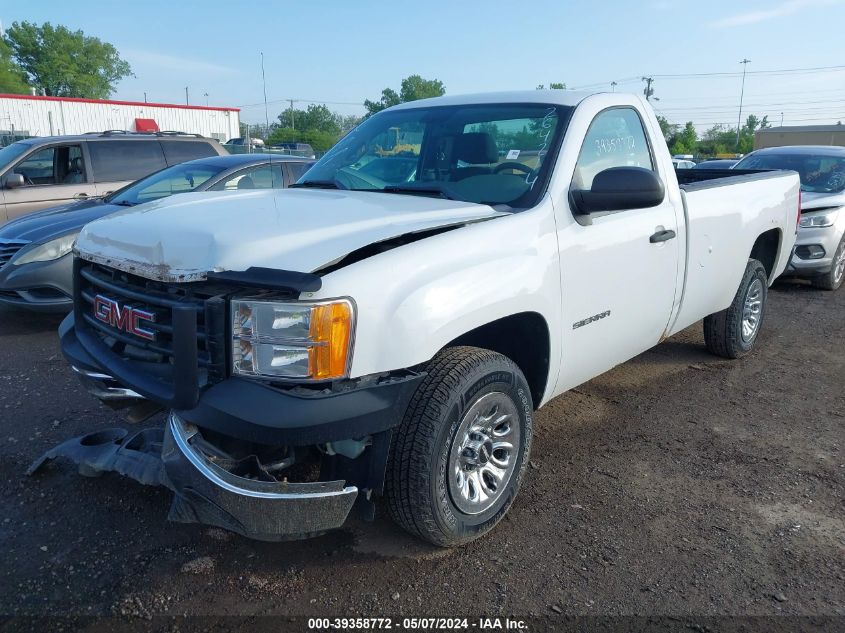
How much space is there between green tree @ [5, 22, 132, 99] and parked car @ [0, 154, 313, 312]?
78083mm

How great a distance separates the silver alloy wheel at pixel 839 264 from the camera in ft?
27.6

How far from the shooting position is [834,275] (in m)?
8.46

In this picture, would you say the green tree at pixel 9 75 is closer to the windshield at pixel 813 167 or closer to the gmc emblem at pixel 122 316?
the windshield at pixel 813 167

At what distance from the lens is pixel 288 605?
8.38 ft

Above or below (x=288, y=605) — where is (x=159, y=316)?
above

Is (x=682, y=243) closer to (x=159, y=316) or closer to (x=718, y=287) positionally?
(x=718, y=287)

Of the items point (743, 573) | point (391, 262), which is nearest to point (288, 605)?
point (391, 262)

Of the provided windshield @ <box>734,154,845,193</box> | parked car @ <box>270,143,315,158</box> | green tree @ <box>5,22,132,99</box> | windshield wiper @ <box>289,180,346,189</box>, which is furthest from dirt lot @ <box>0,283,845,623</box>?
green tree @ <box>5,22,132,99</box>

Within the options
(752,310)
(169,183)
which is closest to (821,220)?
(752,310)

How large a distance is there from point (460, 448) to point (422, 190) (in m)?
1.38

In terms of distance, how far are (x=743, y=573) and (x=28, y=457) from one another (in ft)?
11.7

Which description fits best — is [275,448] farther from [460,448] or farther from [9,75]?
[9,75]

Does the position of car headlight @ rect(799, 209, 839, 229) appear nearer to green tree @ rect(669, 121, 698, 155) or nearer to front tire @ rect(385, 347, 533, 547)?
front tire @ rect(385, 347, 533, 547)

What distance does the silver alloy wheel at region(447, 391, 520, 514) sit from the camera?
2744 millimetres
